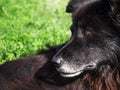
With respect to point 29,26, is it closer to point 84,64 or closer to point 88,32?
point 88,32

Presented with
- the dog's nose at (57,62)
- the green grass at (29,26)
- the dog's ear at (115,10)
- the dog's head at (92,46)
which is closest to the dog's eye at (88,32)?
the dog's head at (92,46)

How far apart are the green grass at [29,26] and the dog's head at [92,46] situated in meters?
1.97

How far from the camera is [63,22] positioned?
459 inches

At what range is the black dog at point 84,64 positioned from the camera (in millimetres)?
6344


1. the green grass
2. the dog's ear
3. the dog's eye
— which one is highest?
the dog's ear

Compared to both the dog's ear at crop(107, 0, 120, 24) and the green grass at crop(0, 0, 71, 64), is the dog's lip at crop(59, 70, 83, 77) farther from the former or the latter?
the green grass at crop(0, 0, 71, 64)

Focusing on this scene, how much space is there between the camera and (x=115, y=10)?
609cm

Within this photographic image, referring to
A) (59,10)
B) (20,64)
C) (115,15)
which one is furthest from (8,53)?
(59,10)

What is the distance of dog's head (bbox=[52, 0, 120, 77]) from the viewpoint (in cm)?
632

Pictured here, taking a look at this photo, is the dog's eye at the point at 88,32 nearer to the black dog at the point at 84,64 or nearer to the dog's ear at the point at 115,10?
the black dog at the point at 84,64

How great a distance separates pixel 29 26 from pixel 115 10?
4419mm

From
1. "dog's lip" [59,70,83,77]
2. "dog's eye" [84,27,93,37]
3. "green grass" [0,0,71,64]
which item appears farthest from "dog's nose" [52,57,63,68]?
"green grass" [0,0,71,64]

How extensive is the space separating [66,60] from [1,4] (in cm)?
544

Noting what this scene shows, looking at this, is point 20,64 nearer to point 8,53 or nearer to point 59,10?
point 8,53
